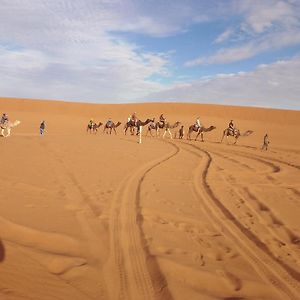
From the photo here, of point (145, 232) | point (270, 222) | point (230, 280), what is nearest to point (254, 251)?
point (230, 280)

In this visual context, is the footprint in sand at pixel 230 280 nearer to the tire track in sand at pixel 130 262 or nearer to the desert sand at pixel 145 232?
the desert sand at pixel 145 232

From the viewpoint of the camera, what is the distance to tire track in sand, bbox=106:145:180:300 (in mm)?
4441

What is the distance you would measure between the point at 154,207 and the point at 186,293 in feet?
12.8

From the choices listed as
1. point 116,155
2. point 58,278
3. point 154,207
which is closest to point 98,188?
point 154,207

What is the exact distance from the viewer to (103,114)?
253 feet

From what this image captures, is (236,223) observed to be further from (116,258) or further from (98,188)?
(98,188)

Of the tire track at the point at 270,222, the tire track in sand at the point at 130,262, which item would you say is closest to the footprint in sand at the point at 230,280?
the tire track in sand at the point at 130,262

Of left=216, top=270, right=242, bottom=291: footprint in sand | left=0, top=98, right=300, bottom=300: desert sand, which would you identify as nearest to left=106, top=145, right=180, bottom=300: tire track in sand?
left=0, top=98, right=300, bottom=300: desert sand

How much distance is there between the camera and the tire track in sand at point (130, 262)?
4441mm

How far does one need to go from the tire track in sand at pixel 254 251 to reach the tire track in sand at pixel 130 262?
4.66 ft

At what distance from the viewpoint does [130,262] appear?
5.27 m

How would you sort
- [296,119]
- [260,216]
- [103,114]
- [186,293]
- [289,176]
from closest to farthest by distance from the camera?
[186,293] < [260,216] < [289,176] < [296,119] < [103,114]

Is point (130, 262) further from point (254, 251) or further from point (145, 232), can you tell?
point (254, 251)

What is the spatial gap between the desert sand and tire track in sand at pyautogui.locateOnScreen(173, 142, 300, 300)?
0.02 m
